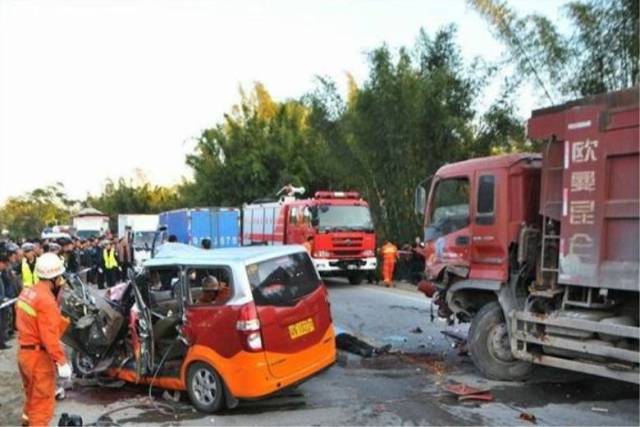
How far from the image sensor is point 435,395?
7.09m

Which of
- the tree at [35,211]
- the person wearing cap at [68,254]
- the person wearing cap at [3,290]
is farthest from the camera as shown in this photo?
the tree at [35,211]

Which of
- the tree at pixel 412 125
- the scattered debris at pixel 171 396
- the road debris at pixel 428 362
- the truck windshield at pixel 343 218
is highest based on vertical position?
the tree at pixel 412 125

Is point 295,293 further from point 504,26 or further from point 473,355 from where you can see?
point 504,26

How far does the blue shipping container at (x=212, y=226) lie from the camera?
2762 cm

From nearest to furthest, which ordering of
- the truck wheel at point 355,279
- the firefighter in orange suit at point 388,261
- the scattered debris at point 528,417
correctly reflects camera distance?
the scattered debris at point 528,417
the firefighter in orange suit at point 388,261
the truck wheel at point 355,279

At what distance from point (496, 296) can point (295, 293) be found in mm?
2701

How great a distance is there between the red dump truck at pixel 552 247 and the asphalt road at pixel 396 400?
15.7 inches

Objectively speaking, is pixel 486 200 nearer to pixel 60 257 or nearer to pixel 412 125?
pixel 60 257

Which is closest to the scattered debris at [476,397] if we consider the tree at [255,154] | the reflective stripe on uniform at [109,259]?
the reflective stripe on uniform at [109,259]

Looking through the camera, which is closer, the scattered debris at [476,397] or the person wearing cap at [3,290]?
the scattered debris at [476,397]

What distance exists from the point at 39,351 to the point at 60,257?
16.2 ft

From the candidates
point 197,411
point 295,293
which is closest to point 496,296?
point 295,293

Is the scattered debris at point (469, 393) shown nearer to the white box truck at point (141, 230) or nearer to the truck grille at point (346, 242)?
the truck grille at point (346, 242)

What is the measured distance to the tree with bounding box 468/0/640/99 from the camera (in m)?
11.7
